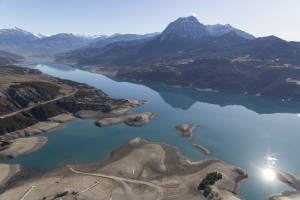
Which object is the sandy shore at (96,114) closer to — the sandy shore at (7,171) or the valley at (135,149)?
the valley at (135,149)

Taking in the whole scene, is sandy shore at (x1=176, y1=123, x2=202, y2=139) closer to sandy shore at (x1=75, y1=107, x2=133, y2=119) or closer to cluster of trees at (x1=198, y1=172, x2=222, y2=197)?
cluster of trees at (x1=198, y1=172, x2=222, y2=197)

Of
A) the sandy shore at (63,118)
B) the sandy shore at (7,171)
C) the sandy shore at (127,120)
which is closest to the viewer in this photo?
the sandy shore at (7,171)

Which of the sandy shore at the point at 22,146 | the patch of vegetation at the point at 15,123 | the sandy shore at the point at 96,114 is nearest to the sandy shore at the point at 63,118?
the sandy shore at the point at 96,114

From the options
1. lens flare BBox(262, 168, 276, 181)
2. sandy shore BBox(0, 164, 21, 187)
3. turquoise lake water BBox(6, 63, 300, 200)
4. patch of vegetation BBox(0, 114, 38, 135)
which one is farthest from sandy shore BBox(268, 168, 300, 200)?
patch of vegetation BBox(0, 114, 38, 135)

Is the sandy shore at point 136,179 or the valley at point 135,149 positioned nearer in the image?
the sandy shore at point 136,179

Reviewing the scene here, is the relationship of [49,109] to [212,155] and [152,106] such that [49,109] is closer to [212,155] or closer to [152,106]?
[152,106]

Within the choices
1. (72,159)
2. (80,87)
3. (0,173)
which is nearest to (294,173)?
(72,159)
